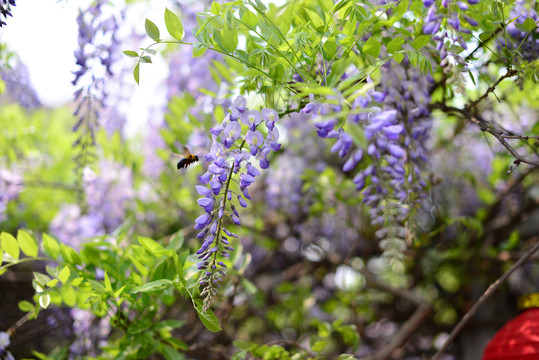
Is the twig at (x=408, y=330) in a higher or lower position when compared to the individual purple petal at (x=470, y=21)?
lower

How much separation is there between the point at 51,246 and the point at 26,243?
7cm

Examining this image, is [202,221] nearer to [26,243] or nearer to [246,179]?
[246,179]

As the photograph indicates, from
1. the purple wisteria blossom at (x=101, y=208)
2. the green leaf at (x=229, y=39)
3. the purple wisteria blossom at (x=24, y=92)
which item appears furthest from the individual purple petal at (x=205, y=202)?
the purple wisteria blossom at (x=24, y=92)

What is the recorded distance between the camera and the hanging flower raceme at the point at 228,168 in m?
0.86

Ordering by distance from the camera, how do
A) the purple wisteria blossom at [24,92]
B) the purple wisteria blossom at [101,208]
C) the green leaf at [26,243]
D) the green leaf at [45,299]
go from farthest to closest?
the purple wisteria blossom at [24,92], the purple wisteria blossom at [101,208], the green leaf at [26,243], the green leaf at [45,299]

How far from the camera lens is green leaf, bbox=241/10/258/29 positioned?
880mm

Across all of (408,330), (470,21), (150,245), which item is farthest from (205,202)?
(408,330)

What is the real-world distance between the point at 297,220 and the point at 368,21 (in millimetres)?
1511

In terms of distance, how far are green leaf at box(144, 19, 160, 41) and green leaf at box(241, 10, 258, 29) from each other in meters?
0.18

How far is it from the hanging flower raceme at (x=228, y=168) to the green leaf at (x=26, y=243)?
58 cm

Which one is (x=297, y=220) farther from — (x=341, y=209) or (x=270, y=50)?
(x=270, y=50)

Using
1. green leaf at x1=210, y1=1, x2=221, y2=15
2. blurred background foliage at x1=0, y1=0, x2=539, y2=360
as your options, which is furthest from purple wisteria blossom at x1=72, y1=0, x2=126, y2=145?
green leaf at x1=210, y1=1, x2=221, y2=15

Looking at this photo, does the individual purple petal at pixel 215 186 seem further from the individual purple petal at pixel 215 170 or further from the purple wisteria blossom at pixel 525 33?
the purple wisteria blossom at pixel 525 33

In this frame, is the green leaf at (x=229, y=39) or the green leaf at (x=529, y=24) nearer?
the green leaf at (x=229, y=39)
